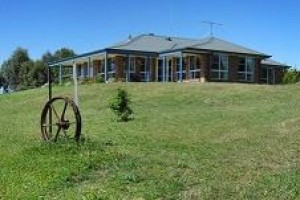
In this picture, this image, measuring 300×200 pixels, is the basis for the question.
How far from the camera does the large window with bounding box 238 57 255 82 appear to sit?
162 ft

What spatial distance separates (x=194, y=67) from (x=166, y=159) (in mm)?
35885

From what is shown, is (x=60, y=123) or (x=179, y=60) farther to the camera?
(x=179, y=60)

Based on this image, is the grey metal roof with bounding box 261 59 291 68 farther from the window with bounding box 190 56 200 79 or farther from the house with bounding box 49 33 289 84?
the window with bounding box 190 56 200 79

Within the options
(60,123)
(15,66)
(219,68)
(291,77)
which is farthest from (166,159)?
(15,66)

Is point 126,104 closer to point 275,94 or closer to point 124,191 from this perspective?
point 275,94

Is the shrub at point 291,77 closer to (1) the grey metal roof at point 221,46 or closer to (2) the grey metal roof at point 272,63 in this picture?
(2) the grey metal roof at point 272,63

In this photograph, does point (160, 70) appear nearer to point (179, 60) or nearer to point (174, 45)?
point (174, 45)

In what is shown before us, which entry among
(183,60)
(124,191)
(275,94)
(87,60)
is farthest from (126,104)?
(87,60)

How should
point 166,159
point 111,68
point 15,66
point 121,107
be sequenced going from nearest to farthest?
1. point 166,159
2. point 121,107
3. point 111,68
4. point 15,66

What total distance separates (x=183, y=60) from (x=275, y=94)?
814 inches

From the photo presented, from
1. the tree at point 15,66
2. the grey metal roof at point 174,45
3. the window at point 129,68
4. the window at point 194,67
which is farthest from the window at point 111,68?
the tree at point 15,66

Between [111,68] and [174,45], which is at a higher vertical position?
[174,45]

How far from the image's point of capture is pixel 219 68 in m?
47.8

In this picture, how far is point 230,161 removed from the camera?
12297mm
